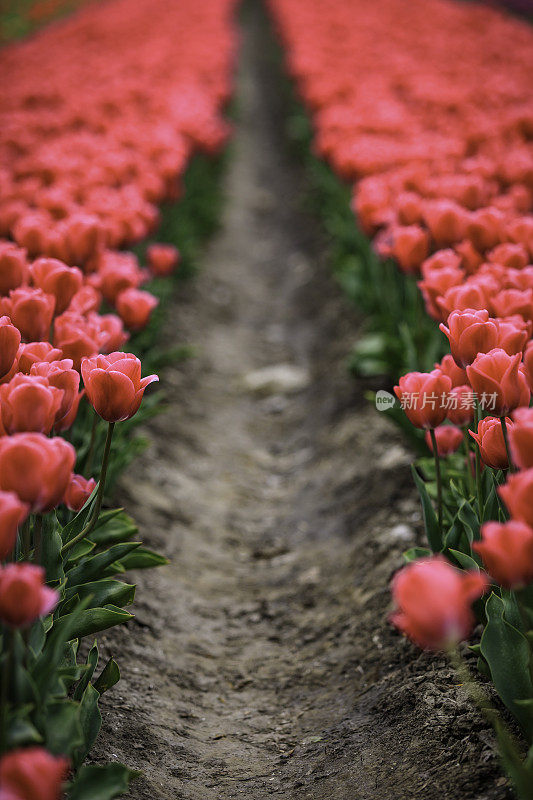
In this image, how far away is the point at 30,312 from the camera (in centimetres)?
210

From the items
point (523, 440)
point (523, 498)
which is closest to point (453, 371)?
point (523, 440)

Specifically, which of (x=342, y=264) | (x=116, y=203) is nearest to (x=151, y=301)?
(x=116, y=203)

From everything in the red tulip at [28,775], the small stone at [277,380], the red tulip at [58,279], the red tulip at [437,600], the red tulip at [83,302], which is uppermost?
the red tulip at [437,600]

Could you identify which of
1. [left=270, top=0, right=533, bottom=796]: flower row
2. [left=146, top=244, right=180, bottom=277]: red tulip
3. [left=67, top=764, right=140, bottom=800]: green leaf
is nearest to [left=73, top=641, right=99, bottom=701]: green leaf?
[left=67, top=764, right=140, bottom=800]: green leaf

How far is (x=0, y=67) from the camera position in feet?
36.2

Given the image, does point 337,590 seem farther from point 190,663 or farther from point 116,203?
point 116,203

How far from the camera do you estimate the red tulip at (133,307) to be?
2803 mm

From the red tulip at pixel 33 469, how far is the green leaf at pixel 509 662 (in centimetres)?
97

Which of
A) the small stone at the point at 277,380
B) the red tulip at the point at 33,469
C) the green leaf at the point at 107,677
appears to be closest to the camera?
the red tulip at the point at 33,469

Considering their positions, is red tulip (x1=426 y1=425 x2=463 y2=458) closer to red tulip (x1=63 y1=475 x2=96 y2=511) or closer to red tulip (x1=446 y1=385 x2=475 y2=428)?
red tulip (x1=446 y1=385 x2=475 y2=428)

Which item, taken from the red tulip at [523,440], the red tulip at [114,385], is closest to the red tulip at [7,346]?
the red tulip at [114,385]

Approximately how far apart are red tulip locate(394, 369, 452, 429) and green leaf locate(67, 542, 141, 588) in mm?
809

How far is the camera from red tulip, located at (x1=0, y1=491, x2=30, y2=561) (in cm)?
125

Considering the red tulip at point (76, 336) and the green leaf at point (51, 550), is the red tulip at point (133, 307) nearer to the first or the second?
the red tulip at point (76, 336)
